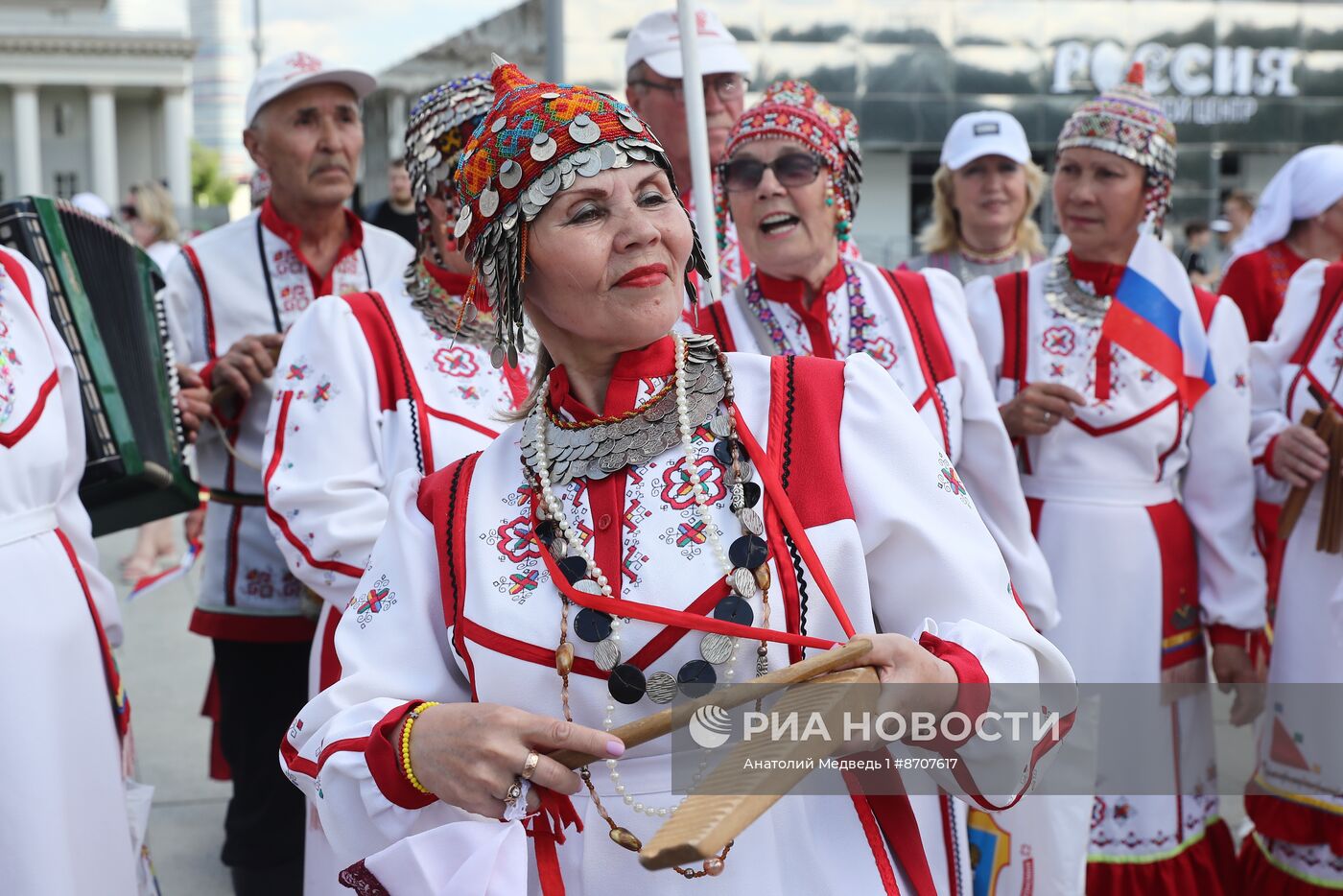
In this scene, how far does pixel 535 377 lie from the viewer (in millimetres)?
2121

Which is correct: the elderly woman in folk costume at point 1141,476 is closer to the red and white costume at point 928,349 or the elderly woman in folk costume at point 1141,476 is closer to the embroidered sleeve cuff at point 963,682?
the red and white costume at point 928,349

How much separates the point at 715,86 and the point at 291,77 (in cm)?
120

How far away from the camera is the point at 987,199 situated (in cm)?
562

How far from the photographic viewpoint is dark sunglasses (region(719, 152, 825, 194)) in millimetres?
3072

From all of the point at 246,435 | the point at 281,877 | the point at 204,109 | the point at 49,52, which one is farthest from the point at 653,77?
the point at 204,109

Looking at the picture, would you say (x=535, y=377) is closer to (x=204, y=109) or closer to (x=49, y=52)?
(x=49, y=52)

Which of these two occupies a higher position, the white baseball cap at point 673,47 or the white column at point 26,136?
the white column at point 26,136

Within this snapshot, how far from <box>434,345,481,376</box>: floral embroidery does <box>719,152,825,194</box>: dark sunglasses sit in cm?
70

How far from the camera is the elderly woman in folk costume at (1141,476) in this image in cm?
352

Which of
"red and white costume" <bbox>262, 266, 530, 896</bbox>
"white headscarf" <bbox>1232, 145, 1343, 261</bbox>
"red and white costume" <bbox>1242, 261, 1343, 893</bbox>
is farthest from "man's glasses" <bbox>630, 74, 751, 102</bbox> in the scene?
"white headscarf" <bbox>1232, 145, 1343, 261</bbox>

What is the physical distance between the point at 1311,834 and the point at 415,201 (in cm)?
272

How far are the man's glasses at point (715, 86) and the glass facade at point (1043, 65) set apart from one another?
1832 cm

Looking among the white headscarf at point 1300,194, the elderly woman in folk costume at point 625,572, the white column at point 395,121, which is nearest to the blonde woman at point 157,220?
the white headscarf at point 1300,194

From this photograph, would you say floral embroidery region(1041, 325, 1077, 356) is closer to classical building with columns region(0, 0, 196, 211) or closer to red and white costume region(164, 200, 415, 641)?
red and white costume region(164, 200, 415, 641)
